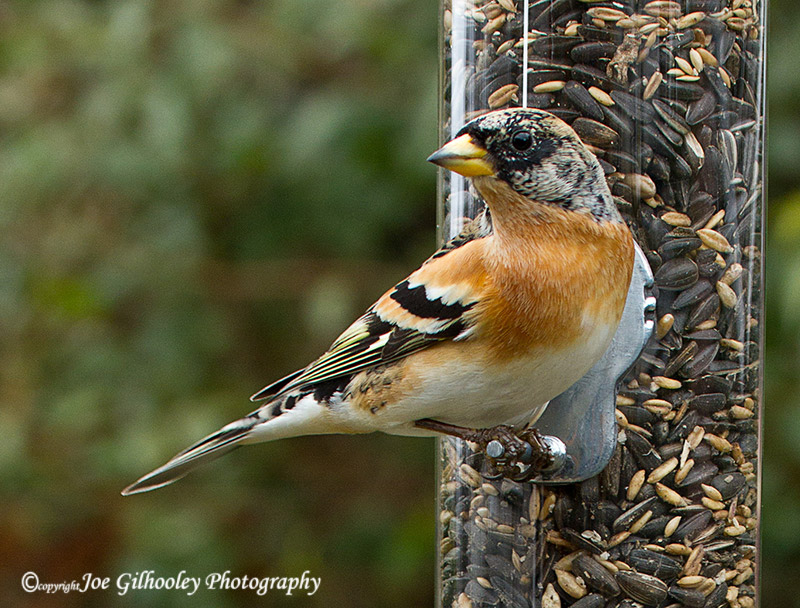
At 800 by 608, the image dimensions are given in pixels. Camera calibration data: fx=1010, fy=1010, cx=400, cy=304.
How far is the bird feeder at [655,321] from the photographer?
5.35 ft

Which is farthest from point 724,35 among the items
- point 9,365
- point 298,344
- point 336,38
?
point 9,365

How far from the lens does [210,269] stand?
11.8 feet

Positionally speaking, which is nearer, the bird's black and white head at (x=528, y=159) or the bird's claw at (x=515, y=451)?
the bird's black and white head at (x=528, y=159)

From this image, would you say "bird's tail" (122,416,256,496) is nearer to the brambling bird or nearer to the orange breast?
the brambling bird

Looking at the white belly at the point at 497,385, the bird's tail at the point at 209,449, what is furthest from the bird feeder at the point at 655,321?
the bird's tail at the point at 209,449

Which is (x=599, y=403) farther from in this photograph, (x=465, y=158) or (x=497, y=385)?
(x=465, y=158)

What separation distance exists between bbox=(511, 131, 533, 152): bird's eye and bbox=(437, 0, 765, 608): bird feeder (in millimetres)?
232

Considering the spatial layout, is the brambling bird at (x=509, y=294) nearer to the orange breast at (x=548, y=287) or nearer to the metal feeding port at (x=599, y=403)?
the orange breast at (x=548, y=287)

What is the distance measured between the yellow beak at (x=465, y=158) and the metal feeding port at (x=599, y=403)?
0.36 metres

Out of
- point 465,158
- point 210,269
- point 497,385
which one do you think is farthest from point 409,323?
point 210,269

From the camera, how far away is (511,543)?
5.76 feet

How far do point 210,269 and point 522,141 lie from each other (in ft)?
7.61

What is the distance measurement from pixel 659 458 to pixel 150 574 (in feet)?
6.92

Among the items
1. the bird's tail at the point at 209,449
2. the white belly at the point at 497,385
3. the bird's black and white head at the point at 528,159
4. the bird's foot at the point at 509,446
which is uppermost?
the bird's black and white head at the point at 528,159
